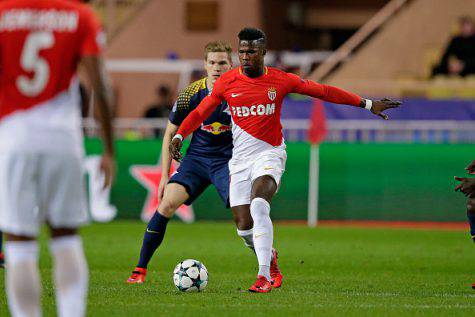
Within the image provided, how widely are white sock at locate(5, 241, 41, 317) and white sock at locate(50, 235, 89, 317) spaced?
132mm

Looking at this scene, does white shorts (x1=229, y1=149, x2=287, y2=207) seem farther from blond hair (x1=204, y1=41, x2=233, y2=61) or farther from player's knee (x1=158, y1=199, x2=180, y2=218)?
blond hair (x1=204, y1=41, x2=233, y2=61)

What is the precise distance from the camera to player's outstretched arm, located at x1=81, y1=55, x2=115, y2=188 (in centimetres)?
615

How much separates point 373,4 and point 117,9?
745 cm

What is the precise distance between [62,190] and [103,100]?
0.54m

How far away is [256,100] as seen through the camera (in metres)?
10.1

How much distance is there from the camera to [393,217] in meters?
19.3

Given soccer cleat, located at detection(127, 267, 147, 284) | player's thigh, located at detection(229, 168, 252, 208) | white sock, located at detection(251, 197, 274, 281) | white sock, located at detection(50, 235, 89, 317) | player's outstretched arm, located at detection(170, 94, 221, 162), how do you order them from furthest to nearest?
soccer cleat, located at detection(127, 267, 147, 284) → player's thigh, located at detection(229, 168, 252, 208) → player's outstretched arm, located at detection(170, 94, 221, 162) → white sock, located at detection(251, 197, 274, 281) → white sock, located at detection(50, 235, 89, 317)

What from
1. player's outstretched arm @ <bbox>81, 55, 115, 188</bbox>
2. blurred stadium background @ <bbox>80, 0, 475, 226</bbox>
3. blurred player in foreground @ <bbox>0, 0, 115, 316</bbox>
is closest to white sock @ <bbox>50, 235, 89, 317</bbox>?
blurred player in foreground @ <bbox>0, 0, 115, 316</bbox>

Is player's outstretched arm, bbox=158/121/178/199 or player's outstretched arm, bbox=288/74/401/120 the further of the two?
player's outstretched arm, bbox=158/121/178/199

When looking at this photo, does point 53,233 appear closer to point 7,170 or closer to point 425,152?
point 7,170

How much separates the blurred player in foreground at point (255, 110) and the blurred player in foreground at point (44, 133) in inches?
144

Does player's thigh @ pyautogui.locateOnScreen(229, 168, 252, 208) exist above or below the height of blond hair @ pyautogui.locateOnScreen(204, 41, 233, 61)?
below

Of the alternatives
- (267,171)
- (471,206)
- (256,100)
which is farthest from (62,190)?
(471,206)

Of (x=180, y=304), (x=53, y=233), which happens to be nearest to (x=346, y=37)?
(x=180, y=304)
